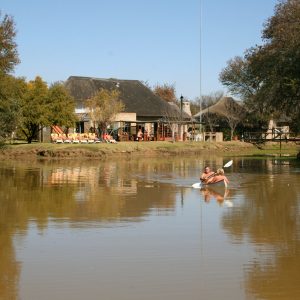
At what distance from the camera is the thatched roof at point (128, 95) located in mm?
74562

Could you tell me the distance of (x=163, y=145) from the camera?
190 feet

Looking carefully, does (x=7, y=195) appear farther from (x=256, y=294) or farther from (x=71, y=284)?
(x=256, y=294)

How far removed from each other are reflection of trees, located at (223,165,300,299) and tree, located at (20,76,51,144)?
1403 inches

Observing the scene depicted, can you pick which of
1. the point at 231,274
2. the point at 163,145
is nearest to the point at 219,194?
the point at 231,274

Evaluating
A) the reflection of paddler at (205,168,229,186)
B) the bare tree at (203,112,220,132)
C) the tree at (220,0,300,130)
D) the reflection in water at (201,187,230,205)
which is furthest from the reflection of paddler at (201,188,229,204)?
the bare tree at (203,112,220,132)

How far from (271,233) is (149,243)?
3.50 meters

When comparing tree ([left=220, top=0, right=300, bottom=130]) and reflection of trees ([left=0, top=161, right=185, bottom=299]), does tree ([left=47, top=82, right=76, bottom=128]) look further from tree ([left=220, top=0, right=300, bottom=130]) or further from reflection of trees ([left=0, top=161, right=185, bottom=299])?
reflection of trees ([left=0, top=161, right=185, bottom=299])

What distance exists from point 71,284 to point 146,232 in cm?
501

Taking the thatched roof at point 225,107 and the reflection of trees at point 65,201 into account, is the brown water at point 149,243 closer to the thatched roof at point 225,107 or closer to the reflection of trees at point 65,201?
the reflection of trees at point 65,201

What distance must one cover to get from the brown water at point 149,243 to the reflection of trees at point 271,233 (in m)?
0.02

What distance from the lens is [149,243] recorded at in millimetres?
13781

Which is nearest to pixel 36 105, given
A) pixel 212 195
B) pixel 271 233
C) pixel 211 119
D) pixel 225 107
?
pixel 211 119

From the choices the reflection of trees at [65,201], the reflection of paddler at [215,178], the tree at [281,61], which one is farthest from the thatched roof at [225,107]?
the reflection of paddler at [215,178]

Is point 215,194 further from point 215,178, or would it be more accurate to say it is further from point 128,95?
point 128,95
